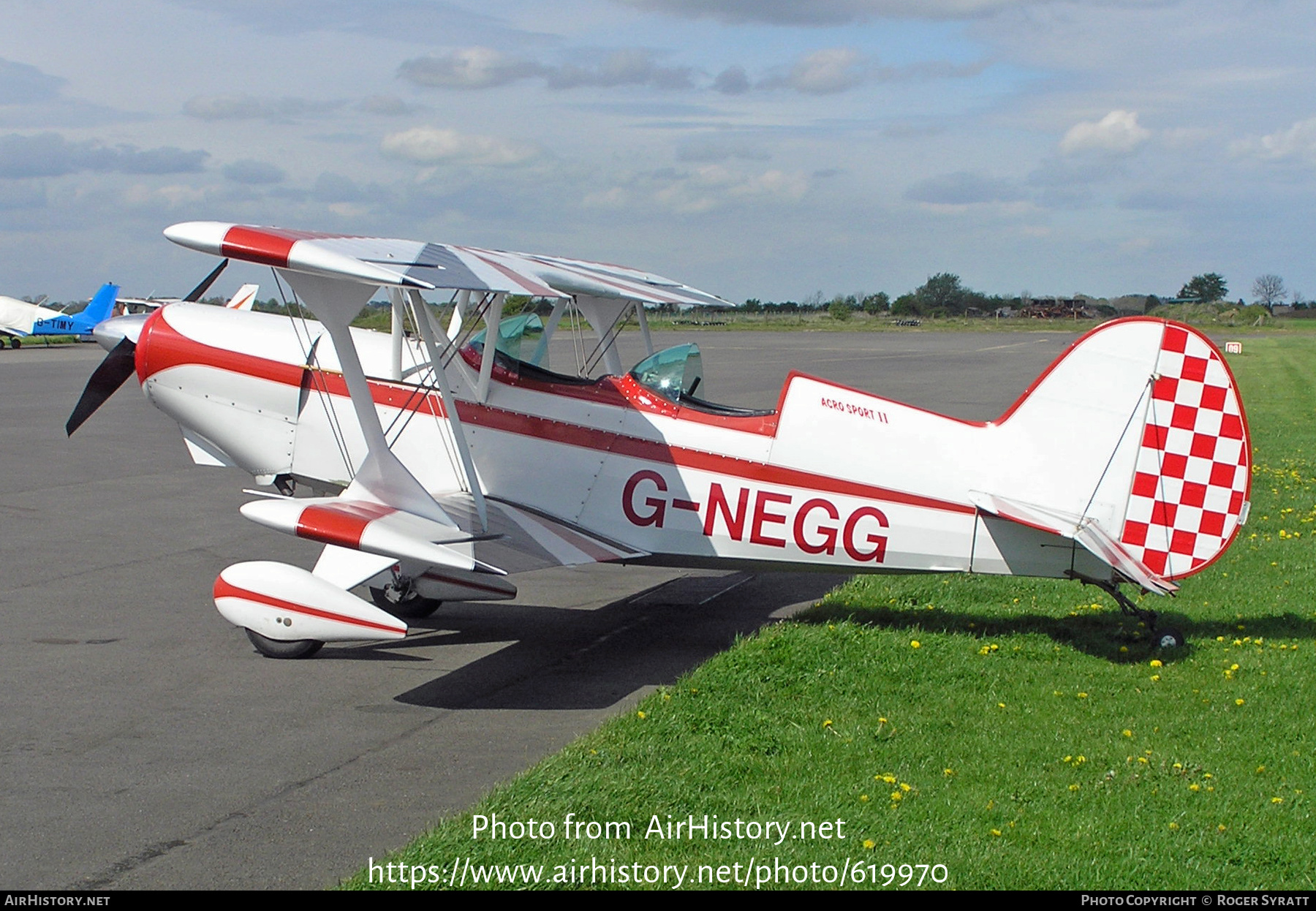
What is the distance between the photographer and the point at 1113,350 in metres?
7.09

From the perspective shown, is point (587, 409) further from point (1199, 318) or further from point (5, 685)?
point (1199, 318)

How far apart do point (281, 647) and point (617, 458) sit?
2.45 meters

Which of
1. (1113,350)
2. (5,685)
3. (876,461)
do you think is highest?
(1113,350)

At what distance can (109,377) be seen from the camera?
952 centimetres

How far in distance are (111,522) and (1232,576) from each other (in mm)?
10269

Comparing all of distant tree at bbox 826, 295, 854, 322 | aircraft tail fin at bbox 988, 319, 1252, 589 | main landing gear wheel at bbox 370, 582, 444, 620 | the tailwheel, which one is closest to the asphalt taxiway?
main landing gear wheel at bbox 370, 582, 444, 620

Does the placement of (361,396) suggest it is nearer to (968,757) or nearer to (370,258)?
(370,258)

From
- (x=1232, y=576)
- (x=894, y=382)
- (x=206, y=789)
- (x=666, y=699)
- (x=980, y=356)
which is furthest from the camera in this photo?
(x=980, y=356)

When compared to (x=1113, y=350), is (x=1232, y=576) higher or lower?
lower

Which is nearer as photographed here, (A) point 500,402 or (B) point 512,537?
(B) point 512,537

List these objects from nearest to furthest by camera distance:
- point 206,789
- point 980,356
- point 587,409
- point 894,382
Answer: point 206,789 → point 587,409 → point 894,382 → point 980,356

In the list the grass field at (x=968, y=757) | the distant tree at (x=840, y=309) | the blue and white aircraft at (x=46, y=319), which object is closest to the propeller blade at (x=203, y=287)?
the grass field at (x=968, y=757)

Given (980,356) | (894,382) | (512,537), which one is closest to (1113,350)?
(512,537)

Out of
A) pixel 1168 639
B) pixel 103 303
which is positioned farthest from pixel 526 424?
pixel 103 303
